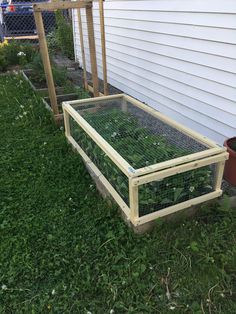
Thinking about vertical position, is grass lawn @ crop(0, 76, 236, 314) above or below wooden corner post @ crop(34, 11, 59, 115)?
below

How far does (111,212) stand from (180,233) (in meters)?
0.56

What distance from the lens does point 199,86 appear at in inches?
136

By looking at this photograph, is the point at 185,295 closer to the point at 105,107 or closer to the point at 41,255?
the point at 41,255

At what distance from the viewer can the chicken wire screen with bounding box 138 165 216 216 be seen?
231 cm

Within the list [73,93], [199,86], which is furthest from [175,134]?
[73,93]

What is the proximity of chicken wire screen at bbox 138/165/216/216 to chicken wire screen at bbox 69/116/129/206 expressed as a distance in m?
0.16

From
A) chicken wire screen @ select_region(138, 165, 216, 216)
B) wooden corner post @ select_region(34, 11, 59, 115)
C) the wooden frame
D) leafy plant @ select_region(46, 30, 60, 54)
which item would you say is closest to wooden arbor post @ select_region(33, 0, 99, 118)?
wooden corner post @ select_region(34, 11, 59, 115)

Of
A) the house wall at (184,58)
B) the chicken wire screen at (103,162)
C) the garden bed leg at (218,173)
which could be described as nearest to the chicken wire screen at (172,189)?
the garden bed leg at (218,173)

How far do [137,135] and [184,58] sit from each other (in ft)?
4.30

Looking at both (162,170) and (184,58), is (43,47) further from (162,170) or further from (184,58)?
(162,170)

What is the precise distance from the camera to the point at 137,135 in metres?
2.93

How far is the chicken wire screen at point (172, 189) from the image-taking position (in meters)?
2.31

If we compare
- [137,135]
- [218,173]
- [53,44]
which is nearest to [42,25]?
[137,135]

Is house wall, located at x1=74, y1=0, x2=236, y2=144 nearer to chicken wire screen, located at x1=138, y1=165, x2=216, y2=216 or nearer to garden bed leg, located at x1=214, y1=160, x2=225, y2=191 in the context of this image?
garden bed leg, located at x1=214, y1=160, x2=225, y2=191
